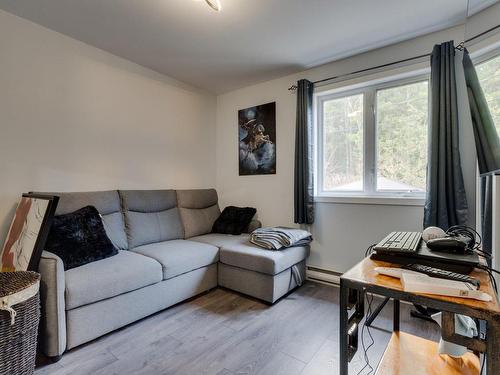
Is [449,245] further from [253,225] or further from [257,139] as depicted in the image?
[257,139]

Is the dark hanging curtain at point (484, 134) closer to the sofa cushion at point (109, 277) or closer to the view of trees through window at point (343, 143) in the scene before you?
the view of trees through window at point (343, 143)

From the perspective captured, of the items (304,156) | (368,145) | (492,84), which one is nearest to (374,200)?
(368,145)

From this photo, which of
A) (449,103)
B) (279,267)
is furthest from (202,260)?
(449,103)

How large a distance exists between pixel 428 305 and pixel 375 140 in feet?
6.98

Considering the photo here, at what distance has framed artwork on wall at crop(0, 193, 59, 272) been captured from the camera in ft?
5.34

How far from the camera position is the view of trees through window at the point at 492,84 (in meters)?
1.06

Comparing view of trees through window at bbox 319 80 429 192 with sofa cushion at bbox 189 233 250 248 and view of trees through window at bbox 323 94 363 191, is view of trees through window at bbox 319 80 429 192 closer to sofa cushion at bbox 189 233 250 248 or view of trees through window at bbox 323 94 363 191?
view of trees through window at bbox 323 94 363 191

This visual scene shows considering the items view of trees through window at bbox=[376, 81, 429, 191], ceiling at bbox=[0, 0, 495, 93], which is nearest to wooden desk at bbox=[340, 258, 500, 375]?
view of trees through window at bbox=[376, 81, 429, 191]

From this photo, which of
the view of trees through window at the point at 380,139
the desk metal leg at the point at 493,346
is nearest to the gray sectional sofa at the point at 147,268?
the view of trees through window at the point at 380,139

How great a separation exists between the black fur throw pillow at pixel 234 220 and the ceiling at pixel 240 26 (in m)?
1.69

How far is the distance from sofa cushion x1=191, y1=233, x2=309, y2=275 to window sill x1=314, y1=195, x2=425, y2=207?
1.85 feet

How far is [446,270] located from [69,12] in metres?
2.83

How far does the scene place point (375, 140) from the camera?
8.43 feet

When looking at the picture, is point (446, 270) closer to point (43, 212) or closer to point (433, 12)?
point (433, 12)
